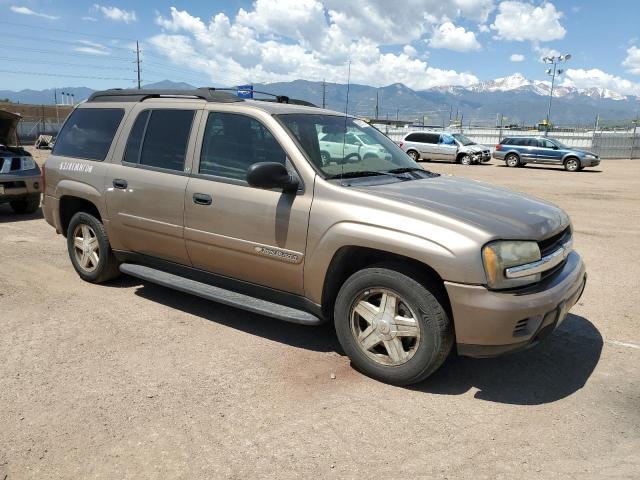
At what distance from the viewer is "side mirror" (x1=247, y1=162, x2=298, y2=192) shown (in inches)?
142

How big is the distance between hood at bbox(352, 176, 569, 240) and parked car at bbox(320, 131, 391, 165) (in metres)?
0.46

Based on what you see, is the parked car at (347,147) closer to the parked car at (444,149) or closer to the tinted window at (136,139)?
the tinted window at (136,139)

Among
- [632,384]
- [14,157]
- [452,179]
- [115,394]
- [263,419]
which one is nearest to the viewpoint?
[263,419]

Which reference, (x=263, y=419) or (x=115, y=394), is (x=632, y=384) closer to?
(x=263, y=419)

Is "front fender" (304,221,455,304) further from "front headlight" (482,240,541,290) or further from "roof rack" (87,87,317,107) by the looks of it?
"roof rack" (87,87,317,107)

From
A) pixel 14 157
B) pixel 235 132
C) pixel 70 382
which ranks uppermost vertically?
pixel 235 132

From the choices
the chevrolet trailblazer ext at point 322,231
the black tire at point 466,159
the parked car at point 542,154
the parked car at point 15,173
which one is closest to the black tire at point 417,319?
the chevrolet trailblazer ext at point 322,231

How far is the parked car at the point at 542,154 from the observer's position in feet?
82.4

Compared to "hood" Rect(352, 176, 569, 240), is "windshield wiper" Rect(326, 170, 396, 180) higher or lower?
higher

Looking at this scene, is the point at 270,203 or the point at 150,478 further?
the point at 270,203

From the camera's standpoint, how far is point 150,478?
102 inches

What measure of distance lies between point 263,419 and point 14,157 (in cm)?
827

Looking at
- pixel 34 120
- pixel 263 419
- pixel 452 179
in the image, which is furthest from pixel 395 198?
pixel 34 120

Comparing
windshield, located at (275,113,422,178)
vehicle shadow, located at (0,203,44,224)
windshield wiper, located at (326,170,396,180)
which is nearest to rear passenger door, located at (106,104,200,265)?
windshield, located at (275,113,422,178)
